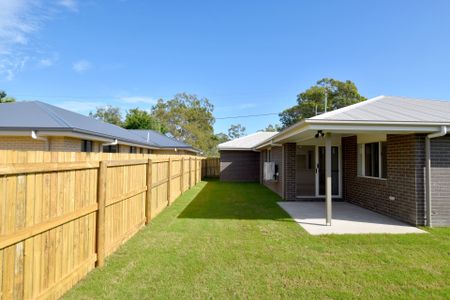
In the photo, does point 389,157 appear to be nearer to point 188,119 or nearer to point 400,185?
point 400,185

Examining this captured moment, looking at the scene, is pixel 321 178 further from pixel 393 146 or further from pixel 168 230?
pixel 168 230

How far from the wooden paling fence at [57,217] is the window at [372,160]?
7.40 meters

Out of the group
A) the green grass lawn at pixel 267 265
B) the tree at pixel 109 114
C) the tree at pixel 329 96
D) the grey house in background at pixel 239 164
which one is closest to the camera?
the green grass lawn at pixel 267 265

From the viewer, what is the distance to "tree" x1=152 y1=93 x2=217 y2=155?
45062 mm

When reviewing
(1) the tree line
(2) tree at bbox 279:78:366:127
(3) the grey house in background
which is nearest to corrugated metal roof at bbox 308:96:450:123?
(3) the grey house in background

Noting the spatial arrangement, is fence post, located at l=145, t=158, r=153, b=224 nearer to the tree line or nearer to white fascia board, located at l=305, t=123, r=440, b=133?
white fascia board, located at l=305, t=123, r=440, b=133

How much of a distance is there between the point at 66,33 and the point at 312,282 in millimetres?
21408

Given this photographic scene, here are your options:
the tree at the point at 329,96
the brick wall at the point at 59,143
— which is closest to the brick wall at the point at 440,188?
the brick wall at the point at 59,143

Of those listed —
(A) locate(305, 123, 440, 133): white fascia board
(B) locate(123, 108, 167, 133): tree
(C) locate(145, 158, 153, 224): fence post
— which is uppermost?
(B) locate(123, 108, 167, 133): tree

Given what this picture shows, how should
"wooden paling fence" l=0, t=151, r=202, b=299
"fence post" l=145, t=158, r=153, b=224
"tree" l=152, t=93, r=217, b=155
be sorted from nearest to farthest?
"wooden paling fence" l=0, t=151, r=202, b=299 < "fence post" l=145, t=158, r=153, b=224 < "tree" l=152, t=93, r=217, b=155

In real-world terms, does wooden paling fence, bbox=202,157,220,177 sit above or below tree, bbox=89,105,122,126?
below

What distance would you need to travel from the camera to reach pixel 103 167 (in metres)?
4.64

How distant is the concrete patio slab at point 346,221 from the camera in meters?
6.84

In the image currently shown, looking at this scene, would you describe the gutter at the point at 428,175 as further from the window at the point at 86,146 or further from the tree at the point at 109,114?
the tree at the point at 109,114
